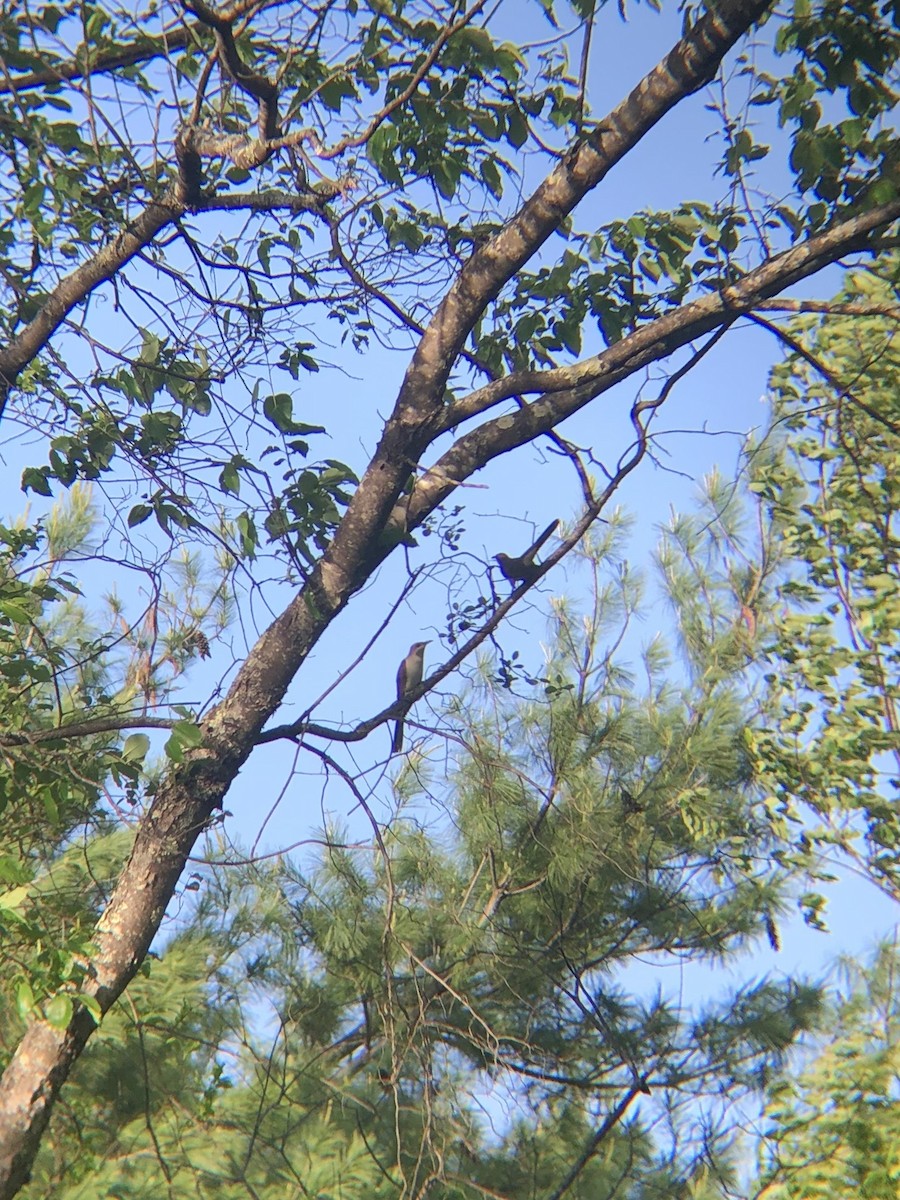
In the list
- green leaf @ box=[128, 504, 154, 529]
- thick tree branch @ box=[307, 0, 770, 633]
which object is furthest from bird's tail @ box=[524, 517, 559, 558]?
green leaf @ box=[128, 504, 154, 529]

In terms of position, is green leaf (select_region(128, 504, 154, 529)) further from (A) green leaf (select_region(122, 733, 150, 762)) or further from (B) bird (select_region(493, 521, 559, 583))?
(B) bird (select_region(493, 521, 559, 583))

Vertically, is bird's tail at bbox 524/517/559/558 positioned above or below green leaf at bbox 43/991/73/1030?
above

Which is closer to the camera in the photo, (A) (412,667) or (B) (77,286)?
(B) (77,286)

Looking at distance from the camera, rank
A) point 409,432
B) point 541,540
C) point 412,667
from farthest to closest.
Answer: point 412,667
point 541,540
point 409,432

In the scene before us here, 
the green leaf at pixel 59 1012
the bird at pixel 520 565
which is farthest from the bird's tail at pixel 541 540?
the green leaf at pixel 59 1012

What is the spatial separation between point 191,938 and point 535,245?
3437 mm

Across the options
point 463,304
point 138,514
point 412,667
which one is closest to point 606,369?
point 463,304

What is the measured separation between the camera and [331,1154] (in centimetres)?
391

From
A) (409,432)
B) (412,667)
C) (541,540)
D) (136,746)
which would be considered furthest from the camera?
(412,667)

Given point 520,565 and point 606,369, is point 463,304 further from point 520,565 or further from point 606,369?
point 520,565

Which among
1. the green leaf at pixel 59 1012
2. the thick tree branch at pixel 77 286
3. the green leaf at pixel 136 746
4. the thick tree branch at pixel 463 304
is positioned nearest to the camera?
the green leaf at pixel 59 1012

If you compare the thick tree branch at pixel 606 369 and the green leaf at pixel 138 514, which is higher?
the thick tree branch at pixel 606 369

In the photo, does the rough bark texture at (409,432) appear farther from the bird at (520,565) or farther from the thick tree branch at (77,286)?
the bird at (520,565)

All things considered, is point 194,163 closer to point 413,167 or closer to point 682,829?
point 413,167
